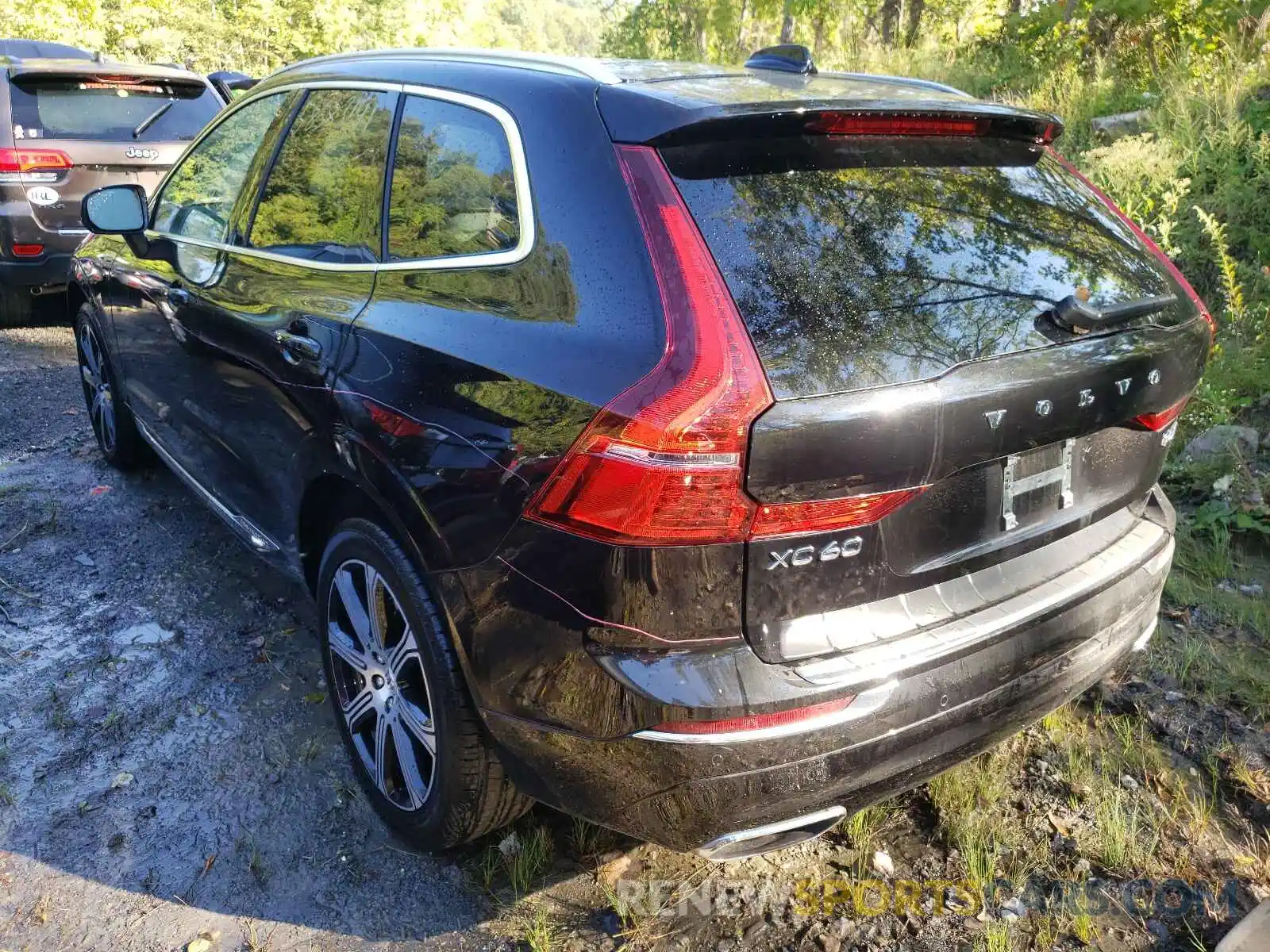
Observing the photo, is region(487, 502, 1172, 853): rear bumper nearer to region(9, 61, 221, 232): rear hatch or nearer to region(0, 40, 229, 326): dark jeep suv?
region(0, 40, 229, 326): dark jeep suv

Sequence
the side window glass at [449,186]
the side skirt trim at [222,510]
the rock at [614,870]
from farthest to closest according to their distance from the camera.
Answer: the side skirt trim at [222,510]
the rock at [614,870]
the side window glass at [449,186]

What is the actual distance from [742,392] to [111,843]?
2067mm

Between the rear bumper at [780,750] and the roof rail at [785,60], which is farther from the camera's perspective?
the roof rail at [785,60]

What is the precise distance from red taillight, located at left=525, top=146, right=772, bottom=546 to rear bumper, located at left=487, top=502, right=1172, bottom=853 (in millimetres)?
264

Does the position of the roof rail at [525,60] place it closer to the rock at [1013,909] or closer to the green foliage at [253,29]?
the rock at [1013,909]

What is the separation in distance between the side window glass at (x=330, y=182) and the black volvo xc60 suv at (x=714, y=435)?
1.1 inches

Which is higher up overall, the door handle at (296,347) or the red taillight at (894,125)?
the red taillight at (894,125)

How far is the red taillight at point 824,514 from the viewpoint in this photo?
1737mm

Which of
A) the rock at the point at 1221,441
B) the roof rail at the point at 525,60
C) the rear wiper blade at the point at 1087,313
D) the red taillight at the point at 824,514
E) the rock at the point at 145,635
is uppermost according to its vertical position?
the roof rail at the point at 525,60

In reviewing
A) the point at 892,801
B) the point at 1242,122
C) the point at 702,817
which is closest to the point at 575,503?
the point at 702,817

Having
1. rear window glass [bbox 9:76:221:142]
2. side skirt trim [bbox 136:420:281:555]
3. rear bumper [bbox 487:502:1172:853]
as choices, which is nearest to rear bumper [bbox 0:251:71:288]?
rear window glass [bbox 9:76:221:142]

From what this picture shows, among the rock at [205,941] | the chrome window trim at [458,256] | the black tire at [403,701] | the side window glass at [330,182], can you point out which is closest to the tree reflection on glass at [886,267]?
the chrome window trim at [458,256]

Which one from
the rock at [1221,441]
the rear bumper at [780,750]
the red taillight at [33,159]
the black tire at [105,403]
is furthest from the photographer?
the red taillight at [33,159]

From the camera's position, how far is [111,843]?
2.56 metres
